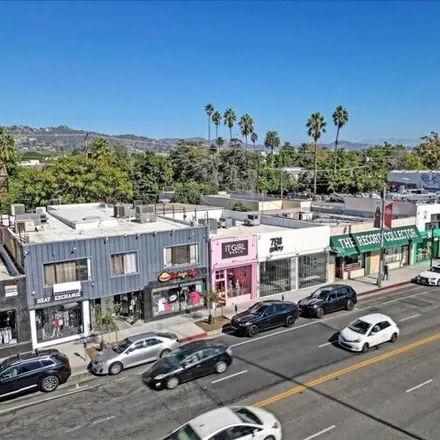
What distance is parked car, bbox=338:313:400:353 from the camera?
23.4 metres

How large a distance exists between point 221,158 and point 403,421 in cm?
9080

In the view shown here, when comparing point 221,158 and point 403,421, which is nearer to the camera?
point 403,421

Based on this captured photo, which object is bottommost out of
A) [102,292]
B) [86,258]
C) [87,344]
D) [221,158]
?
[87,344]

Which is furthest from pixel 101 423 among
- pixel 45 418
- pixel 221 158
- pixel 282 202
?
pixel 221 158

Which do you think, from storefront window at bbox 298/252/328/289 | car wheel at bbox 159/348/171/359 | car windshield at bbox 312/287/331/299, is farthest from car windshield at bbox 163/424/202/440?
storefront window at bbox 298/252/328/289

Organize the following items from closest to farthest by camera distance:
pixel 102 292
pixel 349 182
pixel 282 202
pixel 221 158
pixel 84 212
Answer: pixel 102 292, pixel 84 212, pixel 282 202, pixel 349 182, pixel 221 158

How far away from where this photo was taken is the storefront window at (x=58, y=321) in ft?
84.3

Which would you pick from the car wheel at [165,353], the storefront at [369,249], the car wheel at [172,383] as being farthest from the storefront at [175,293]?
the storefront at [369,249]

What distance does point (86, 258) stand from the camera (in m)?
26.7

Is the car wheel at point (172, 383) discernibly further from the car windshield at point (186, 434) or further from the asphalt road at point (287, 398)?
the car windshield at point (186, 434)

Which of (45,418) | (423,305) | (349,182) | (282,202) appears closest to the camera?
(45,418)

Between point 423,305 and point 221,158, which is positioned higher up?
point 221,158

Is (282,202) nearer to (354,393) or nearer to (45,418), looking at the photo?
(354,393)

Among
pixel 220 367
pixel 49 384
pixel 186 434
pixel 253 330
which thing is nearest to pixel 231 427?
pixel 186 434
